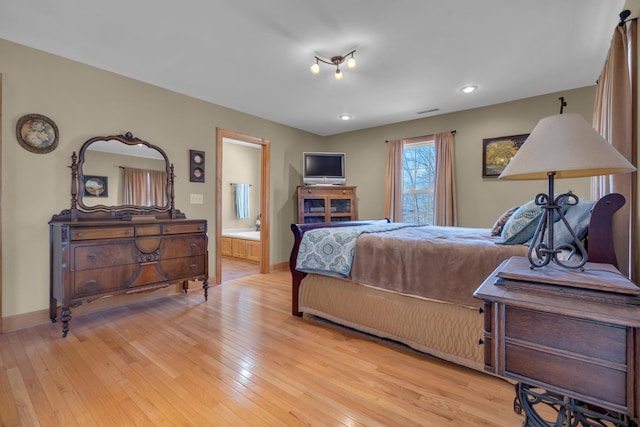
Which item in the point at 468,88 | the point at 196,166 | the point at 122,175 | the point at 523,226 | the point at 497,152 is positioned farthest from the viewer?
the point at 497,152

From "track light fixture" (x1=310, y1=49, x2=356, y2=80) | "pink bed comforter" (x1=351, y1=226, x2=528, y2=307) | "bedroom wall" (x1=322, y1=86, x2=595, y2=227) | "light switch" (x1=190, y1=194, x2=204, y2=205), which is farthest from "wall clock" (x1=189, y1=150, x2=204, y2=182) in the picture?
"bedroom wall" (x1=322, y1=86, x2=595, y2=227)

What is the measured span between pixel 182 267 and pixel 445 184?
3704 millimetres

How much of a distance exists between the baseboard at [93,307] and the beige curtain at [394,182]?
118 inches

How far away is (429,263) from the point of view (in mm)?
2027

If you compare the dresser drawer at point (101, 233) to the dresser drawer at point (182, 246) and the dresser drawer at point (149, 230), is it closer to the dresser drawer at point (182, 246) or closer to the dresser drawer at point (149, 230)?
the dresser drawer at point (149, 230)

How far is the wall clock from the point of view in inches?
146

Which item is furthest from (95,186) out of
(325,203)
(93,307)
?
(325,203)

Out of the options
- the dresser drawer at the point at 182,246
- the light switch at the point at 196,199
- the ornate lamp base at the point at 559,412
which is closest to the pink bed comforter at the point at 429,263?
the ornate lamp base at the point at 559,412

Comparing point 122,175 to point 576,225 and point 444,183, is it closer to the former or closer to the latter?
point 576,225

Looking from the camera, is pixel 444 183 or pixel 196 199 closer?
pixel 196 199

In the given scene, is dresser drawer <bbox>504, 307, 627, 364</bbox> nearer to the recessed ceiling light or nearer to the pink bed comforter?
the pink bed comforter

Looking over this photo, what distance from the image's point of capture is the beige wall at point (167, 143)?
2.50 meters

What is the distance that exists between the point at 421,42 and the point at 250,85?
1.90 metres

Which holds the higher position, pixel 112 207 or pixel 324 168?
pixel 324 168
